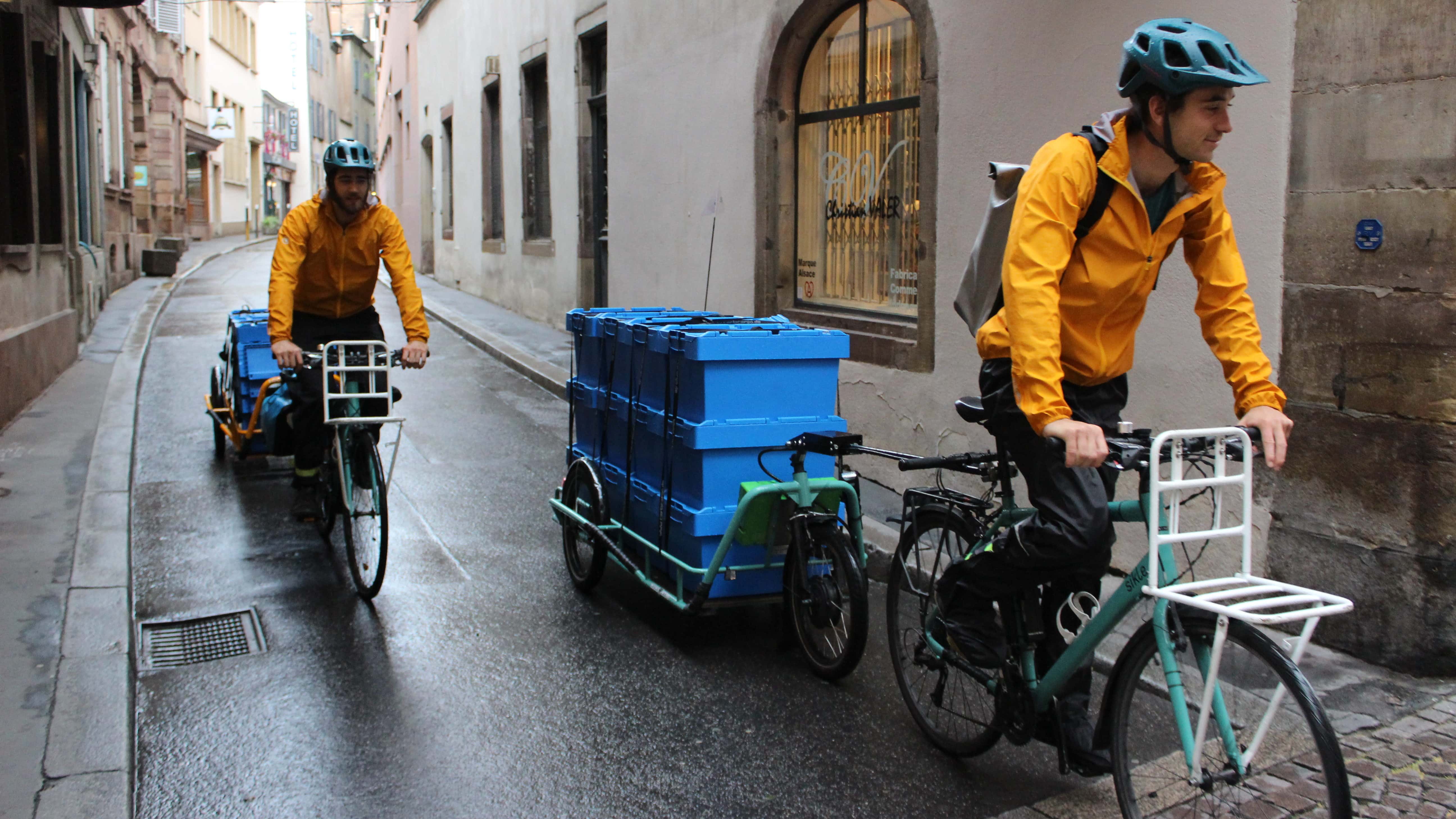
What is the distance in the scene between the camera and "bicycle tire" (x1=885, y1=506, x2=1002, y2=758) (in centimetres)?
374

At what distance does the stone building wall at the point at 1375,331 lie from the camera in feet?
14.3

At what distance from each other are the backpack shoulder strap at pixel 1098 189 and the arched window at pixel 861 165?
440cm

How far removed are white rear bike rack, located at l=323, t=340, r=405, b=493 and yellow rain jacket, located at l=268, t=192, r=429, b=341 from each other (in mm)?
214

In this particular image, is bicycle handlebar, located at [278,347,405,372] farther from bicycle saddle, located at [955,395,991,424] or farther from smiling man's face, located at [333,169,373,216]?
bicycle saddle, located at [955,395,991,424]

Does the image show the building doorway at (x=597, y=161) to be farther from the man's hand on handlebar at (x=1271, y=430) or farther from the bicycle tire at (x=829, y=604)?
the man's hand on handlebar at (x=1271, y=430)

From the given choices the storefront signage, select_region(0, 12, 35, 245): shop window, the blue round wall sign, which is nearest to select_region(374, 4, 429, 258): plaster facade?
the storefront signage

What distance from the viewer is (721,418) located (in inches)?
186

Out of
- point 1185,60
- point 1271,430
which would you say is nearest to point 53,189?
point 1185,60

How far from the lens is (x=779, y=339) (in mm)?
4723

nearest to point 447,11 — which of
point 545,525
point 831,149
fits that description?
point 831,149

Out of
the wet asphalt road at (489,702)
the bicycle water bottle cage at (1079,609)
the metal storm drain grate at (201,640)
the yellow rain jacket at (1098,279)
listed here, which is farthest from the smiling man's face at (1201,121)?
the metal storm drain grate at (201,640)

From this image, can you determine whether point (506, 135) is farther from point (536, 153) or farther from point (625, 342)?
point (625, 342)

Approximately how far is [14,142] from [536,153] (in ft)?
28.3

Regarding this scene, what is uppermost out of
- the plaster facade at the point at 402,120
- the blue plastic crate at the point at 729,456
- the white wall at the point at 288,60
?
the white wall at the point at 288,60
